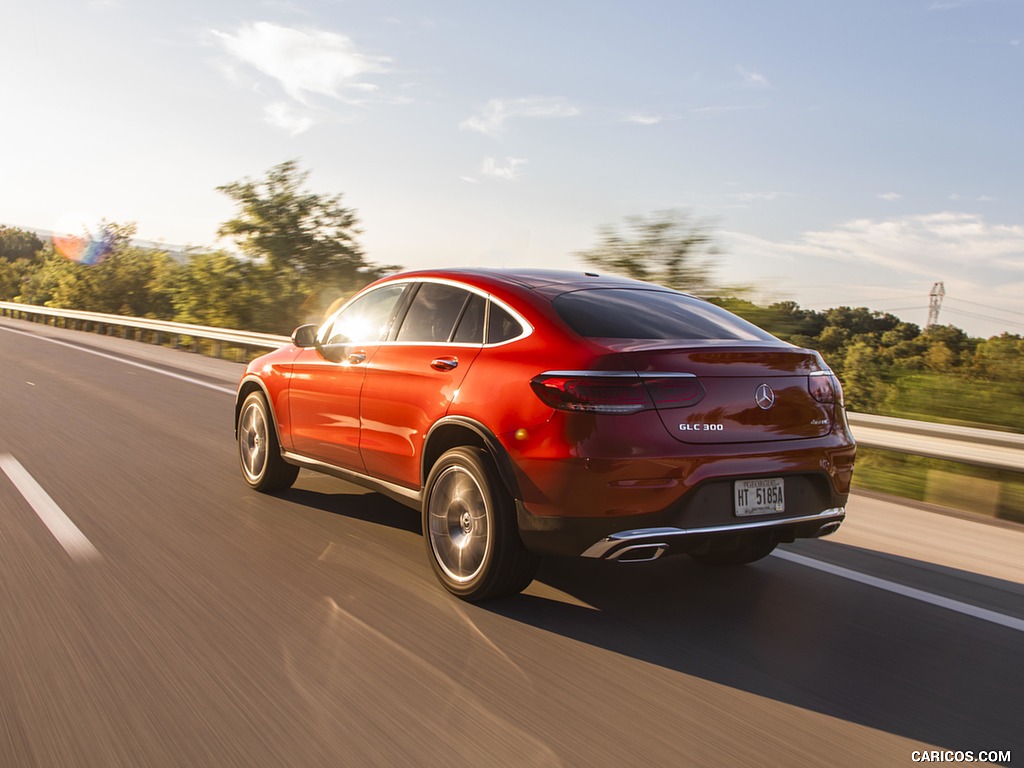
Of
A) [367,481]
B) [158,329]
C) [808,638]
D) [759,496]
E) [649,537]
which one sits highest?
[158,329]

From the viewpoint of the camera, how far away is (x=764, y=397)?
434cm

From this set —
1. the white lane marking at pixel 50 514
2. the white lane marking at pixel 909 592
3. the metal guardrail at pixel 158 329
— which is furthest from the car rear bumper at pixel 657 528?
the metal guardrail at pixel 158 329

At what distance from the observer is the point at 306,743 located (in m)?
3.06

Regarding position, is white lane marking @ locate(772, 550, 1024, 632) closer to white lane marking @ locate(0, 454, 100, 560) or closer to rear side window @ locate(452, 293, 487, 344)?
rear side window @ locate(452, 293, 487, 344)

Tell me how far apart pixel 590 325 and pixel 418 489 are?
4.48 feet

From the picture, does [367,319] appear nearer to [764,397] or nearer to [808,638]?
[764,397]

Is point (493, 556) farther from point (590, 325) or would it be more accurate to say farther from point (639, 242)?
point (639, 242)

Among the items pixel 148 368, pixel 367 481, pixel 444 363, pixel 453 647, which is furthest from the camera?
pixel 148 368

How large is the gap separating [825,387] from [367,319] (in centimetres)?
279

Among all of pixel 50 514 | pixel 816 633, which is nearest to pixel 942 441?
pixel 816 633

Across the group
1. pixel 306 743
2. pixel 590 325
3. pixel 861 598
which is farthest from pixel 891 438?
pixel 306 743

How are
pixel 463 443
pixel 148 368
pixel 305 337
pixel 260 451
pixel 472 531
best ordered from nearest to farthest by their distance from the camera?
pixel 472 531, pixel 463 443, pixel 305 337, pixel 260 451, pixel 148 368

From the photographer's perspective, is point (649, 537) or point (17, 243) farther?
point (17, 243)

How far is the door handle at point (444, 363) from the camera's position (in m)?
4.83
